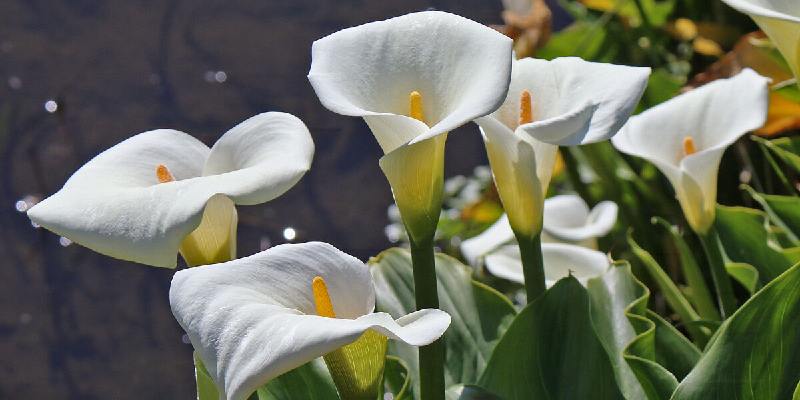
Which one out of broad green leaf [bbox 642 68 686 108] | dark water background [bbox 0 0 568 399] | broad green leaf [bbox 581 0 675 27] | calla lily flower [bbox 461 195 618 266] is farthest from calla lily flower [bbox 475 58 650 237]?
dark water background [bbox 0 0 568 399]

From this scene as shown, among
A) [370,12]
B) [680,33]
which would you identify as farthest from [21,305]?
[680,33]

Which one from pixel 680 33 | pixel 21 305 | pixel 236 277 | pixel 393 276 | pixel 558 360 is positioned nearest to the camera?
pixel 236 277

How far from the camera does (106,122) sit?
203 cm

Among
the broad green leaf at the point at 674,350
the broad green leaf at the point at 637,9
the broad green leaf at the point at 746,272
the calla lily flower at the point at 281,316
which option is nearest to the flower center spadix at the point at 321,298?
the calla lily flower at the point at 281,316

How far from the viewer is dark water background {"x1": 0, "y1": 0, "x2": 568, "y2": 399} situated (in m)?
1.94

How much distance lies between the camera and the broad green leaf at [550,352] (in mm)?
562

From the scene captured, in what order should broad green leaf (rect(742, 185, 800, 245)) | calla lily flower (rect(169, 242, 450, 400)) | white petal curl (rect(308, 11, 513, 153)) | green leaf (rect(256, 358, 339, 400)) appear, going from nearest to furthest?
calla lily flower (rect(169, 242, 450, 400)) < white petal curl (rect(308, 11, 513, 153)) < green leaf (rect(256, 358, 339, 400)) < broad green leaf (rect(742, 185, 800, 245))

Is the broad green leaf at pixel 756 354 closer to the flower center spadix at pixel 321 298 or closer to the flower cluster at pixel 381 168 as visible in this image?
the flower cluster at pixel 381 168

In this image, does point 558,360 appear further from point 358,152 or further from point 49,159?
point 49,159

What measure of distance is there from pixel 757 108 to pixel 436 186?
10.2 inches

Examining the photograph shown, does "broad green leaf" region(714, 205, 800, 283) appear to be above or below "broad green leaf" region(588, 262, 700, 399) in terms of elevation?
below

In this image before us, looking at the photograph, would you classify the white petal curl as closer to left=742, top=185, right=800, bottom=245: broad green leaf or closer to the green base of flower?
the green base of flower

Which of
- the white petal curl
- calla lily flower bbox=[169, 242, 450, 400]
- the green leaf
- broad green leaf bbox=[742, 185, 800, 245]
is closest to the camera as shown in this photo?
calla lily flower bbox=[169, 242, 450, 400]

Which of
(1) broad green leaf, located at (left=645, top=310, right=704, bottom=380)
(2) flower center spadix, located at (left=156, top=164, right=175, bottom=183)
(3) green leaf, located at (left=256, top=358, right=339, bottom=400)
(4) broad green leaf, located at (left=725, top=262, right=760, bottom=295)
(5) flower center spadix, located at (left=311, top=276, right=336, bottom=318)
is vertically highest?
(2) flower center spadix, located at (left=156, top=164, right=175, bottom=183)
